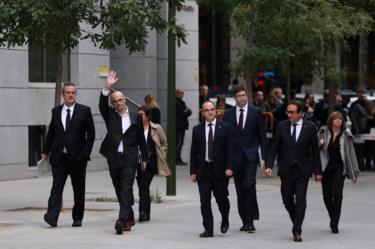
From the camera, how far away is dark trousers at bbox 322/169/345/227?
13.8m

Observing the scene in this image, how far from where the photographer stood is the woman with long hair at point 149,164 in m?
14.9

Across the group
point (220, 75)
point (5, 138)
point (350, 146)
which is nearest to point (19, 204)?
point (5, 138)

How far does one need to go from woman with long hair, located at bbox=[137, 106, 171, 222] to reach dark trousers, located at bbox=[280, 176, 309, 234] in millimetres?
2469

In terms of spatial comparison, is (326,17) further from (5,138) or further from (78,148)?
(78,148)

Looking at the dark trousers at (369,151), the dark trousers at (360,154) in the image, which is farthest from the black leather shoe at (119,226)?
the dark trousers at (369,151)

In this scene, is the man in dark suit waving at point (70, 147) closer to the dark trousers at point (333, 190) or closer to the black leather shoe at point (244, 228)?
the black leather shoe at point (244, 228)

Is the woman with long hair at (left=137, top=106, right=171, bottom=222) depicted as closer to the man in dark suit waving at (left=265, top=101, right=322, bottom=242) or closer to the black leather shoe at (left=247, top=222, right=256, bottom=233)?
the black leather shoe at (left=247, top=222, right=256, bottom=233)

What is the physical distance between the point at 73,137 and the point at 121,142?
77 centimetres

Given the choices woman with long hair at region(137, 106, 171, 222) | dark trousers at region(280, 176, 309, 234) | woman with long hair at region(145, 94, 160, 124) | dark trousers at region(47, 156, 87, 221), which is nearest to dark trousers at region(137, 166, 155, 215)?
woman with long hair at region(137, 106, 171, 222)

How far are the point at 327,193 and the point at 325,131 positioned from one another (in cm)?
83

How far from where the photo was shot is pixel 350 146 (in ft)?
46.1

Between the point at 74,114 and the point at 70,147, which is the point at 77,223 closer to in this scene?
the point at 70,147

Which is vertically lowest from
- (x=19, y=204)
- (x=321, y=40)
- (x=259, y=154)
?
(x=19, y=204)

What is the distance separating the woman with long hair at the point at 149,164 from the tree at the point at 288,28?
6441 millimetres
